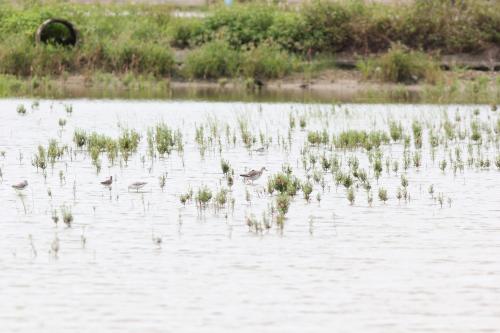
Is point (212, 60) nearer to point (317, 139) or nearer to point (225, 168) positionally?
point (317, 139)

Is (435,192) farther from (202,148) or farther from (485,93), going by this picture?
(485,93)

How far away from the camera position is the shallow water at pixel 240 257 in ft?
32.7

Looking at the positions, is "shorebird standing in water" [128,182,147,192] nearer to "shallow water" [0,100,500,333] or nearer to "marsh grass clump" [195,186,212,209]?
"shallow water" [0,100,500,333]

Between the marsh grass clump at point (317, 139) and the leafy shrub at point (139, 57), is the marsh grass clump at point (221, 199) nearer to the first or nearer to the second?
the marsh grass clump at point (317, 139)

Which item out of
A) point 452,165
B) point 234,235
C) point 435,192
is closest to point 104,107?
→ point 452,165

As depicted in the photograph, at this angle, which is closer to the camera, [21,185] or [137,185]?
[21,185]

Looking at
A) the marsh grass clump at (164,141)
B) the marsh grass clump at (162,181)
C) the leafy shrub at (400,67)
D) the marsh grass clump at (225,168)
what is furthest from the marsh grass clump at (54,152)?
the leafy shrub at (400,67)

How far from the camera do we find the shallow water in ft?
32.7

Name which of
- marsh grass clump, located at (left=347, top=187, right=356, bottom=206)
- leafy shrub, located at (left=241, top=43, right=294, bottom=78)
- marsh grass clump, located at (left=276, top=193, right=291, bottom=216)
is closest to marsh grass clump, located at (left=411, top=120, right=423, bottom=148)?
marsh grass clump, located at (left=347, top=187, right=356, bottom=206)

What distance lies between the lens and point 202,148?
68.8ft

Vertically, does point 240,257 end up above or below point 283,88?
below

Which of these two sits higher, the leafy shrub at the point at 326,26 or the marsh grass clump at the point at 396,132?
the leafy shrub at the point at 326,26

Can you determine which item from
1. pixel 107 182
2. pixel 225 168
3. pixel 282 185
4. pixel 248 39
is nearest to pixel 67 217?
pixel 107 182

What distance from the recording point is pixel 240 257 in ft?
39.9
